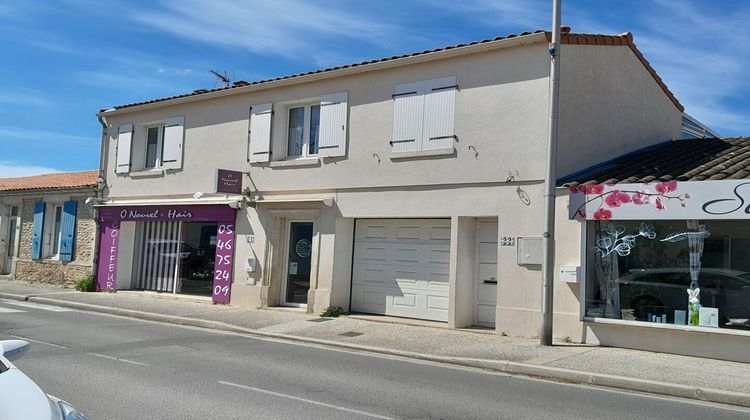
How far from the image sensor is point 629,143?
551 inches

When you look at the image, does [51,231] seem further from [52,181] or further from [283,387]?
[283,387]

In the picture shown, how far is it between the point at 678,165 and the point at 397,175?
5.49 meters

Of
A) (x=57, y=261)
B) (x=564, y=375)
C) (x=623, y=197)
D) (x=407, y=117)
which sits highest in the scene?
(x=407, y=117)

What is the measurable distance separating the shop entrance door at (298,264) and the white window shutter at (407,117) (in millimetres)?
3325

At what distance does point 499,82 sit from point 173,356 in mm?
7757

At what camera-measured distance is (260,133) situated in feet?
50.9

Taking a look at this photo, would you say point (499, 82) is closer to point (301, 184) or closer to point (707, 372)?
point (301, 184)

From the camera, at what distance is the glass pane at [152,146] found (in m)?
18.5

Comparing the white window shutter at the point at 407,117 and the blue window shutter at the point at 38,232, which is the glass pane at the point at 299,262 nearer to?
the white window shutter at the point at 407,117

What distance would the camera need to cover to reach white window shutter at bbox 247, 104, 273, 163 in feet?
50.3

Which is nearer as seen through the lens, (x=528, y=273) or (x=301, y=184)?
(x=528, y=273)

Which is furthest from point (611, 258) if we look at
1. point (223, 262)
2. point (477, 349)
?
point (223, 262)

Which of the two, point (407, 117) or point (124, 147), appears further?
point (124, 147)

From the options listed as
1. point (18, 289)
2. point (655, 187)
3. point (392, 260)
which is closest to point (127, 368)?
point (392, 260)
